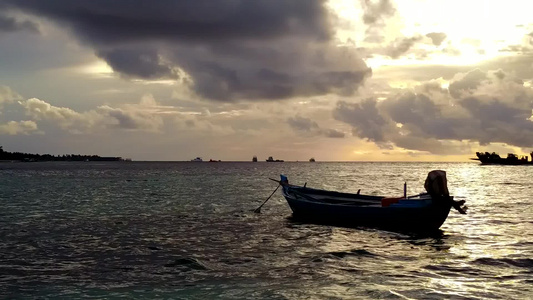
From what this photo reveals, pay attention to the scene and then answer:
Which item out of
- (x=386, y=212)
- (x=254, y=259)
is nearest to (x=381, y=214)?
(x=386, y=212)

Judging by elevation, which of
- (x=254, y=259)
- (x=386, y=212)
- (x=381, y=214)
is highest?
(x=386, y=212)

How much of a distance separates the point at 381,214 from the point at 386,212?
15.8 inches

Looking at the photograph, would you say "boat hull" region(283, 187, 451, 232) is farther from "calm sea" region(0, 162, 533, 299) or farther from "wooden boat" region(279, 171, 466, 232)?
"calm sea" region(0, 162, 533, 299)

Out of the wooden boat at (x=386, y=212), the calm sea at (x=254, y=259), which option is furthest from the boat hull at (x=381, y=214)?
the calm sea at (x=254, y=259)

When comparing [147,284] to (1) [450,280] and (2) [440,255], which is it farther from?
(2) [440,255]

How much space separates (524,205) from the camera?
140ft

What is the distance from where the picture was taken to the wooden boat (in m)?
25.8

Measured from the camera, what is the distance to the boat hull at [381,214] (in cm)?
2594

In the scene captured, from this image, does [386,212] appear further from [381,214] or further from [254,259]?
[254,259]

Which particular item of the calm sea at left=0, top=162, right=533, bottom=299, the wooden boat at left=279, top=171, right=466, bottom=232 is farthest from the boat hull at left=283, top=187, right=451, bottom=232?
the calm sea at left=0, top=162, right=533, bottom=299

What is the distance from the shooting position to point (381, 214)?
27.3m

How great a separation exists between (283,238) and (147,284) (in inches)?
417

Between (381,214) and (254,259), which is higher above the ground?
(381,214)

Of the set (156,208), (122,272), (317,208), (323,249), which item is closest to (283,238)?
(323,249)
